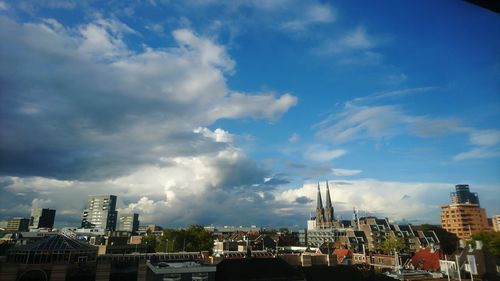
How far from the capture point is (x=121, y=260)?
29438mm

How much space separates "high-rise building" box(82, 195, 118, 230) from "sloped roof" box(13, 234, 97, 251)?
171157mm

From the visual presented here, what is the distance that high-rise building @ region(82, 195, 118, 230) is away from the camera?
186000 mm

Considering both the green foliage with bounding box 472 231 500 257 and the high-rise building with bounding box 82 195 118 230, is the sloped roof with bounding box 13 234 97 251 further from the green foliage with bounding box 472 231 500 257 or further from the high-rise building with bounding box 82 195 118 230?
the high-rise building with bounding box 82 195 118 230

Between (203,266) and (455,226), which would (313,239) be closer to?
(455,226)

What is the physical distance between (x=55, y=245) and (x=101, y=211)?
176037mm

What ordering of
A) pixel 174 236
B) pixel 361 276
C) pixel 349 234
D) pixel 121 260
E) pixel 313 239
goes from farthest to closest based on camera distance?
pixel 313 239, pixel 349 234, pixel 174 236, pixel 361 276, pixel 121 260

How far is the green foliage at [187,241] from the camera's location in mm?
59812

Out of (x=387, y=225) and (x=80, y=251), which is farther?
(x=387, y=225)

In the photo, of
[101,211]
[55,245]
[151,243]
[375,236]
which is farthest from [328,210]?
[101,211]

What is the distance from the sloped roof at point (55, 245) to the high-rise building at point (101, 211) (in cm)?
17116

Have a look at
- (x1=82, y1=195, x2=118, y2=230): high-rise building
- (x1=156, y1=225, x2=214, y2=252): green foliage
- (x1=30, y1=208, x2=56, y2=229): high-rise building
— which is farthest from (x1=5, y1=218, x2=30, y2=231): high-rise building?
(x1=156, y1=225, x2=214, y2=252): green foliage

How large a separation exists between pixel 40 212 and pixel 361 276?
17564 centimetres

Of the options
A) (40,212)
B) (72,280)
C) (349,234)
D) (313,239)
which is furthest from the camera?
(40,212)

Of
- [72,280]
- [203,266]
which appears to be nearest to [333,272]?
[203,266]
